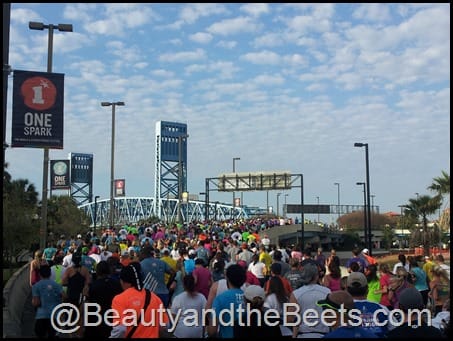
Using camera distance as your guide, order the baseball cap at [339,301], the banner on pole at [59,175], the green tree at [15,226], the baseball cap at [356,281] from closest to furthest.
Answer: the baseball cap at [339,301]
the baseball cap at [356,281]
the banner on pole at [59,175]
the green tree at [15,226]

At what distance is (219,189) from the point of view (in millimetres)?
60844

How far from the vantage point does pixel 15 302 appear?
1288cm

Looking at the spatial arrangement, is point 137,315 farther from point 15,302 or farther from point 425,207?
point 425,207

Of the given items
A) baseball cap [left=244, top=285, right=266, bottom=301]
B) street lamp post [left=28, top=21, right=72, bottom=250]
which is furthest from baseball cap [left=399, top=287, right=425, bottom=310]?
street lamp post [left=28, top=21, right=72, bottom=250]

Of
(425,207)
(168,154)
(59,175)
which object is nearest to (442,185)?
(425,207)

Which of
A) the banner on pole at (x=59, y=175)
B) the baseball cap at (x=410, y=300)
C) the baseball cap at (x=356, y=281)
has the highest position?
the banner on pole at (x=59, y=175)

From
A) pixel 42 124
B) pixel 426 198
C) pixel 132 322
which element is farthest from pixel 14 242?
pixel 426 198

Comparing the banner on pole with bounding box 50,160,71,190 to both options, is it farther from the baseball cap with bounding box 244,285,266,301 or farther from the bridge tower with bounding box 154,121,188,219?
the bridge tower with bounding box 154,121,188,219

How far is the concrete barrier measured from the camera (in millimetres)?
9221

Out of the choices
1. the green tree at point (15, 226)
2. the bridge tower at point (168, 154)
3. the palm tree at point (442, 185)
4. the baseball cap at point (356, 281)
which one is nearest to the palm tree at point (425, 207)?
the palm tree at point (442, 185)

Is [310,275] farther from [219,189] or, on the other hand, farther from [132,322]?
[219,189]

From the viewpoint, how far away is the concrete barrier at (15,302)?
9.22 meters

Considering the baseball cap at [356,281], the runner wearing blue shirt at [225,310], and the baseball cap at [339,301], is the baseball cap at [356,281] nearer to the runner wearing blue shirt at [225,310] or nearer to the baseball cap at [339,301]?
the baseball cap at [339,301]

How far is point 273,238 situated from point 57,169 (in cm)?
3092
